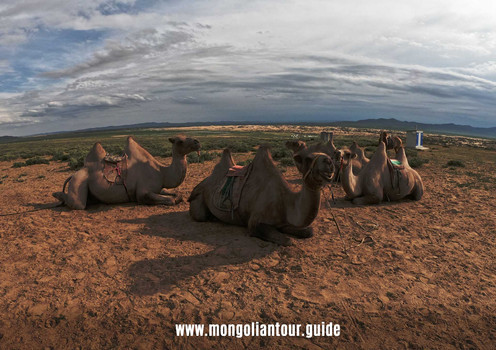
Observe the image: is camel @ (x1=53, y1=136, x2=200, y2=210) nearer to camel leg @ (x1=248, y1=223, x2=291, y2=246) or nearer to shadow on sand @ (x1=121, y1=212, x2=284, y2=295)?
shadow on sand @ (x1=121, y1=212, x2=284, y2=295)

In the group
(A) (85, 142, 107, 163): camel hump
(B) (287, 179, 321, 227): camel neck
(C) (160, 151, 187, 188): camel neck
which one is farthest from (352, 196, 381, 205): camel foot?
(A) (85, 142, 107, 163): camel hump

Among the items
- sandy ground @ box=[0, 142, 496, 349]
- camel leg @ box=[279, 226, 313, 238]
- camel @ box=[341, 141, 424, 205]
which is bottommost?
sandy ground @ box=[0, 142, 496, 349]

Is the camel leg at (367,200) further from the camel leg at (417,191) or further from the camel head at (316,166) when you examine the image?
the camel head at (316,166)

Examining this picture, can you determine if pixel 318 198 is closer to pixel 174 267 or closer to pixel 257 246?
pixel 257 246

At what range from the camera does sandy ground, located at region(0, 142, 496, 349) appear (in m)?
3.43

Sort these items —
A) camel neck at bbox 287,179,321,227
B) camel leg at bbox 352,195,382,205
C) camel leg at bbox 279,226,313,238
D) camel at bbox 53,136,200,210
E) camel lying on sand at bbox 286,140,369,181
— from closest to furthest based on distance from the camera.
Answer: camel neck at bbox 287,179,321,227
camel lying on sand at bbox 286,140,369,181
camel leg at bbox 279,226,313,238
camel at bbox 53,136,200,210
camel leg at bbox 352,195,382,205

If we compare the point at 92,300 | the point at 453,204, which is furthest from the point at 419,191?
the point at 92,300

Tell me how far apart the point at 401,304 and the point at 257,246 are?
2.49m

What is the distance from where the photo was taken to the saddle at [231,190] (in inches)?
242

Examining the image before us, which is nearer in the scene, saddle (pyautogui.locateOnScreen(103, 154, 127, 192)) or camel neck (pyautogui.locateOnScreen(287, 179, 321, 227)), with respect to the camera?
camel neck (pyautogui.locateOnScreen(287, 179, 321, 227))

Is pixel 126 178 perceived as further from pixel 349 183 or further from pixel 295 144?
pixel 349 183

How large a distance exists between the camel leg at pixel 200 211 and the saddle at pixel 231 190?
1.76 ft

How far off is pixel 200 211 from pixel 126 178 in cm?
274

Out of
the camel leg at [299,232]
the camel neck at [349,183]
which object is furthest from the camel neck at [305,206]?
the camel neck at [349,183]
